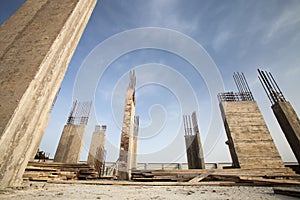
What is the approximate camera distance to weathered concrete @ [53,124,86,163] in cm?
885

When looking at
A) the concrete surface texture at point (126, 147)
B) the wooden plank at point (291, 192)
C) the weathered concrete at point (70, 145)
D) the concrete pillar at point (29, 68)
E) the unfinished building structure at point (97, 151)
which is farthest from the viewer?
the unfinished building structure at point (97, 151)

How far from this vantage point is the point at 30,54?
246 centimetres

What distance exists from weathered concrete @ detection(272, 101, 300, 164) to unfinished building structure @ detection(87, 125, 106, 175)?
1069cm

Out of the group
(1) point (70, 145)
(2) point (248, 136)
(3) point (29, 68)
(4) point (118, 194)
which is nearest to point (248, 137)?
(2) point (248, 136)

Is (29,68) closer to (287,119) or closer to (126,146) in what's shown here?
(126,146)

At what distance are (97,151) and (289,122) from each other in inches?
447

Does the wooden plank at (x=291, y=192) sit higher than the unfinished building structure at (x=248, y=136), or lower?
lower

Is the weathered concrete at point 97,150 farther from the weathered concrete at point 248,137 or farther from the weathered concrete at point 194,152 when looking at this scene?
the weathered concrete at point 248,137

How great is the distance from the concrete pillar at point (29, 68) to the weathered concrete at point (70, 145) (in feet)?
24.1

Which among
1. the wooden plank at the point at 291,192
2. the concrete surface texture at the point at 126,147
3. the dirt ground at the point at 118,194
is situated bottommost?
the dirt ground at the point at 118,194

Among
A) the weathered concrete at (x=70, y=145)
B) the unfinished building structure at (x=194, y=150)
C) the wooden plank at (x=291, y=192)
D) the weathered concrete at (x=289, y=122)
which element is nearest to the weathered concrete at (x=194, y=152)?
the unfinished building structure at (x=194, y=150)

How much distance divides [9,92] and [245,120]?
10172 millimetres

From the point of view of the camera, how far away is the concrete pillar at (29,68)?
198 cm

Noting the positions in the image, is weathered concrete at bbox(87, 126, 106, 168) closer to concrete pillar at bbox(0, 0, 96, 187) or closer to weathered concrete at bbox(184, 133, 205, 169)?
weathered concrete at bbox(184, 133, 205, 169)
